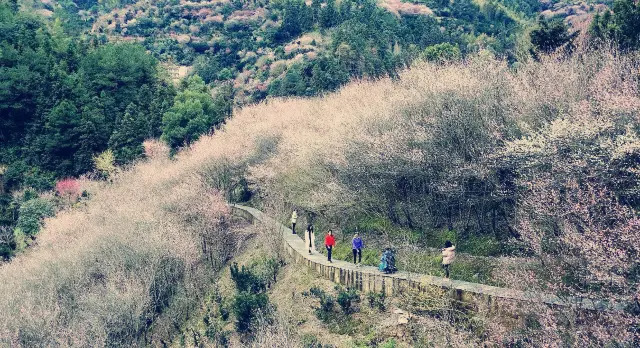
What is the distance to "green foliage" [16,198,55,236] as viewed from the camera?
117 ft

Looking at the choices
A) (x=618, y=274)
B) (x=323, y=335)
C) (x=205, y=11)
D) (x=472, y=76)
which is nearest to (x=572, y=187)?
(x=618, y=274)

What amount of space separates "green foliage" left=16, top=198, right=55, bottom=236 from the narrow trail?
759 inches

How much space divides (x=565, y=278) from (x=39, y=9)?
8260 cm

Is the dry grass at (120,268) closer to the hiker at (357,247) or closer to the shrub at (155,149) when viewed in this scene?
the shrub at (155,149)

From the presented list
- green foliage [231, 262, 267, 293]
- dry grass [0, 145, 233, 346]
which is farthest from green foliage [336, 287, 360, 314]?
dry grass [0, 145, 233, 346]

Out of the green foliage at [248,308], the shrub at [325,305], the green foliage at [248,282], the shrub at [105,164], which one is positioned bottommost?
the shrub at [105,164]

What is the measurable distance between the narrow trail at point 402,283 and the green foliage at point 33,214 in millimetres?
19289

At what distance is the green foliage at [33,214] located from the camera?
117ft

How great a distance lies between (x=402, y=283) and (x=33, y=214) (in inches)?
1094

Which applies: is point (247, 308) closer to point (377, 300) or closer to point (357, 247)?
point (357, 247)

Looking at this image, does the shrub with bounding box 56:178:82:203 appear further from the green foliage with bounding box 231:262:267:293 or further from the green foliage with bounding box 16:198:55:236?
the green foliage with bounding box 231:262:267:293

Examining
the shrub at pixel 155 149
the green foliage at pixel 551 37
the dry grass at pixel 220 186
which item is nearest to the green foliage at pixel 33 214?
the dry grass at pixel 220 186

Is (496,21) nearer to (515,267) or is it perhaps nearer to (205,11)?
(205,11)

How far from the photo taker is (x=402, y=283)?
1778cm
